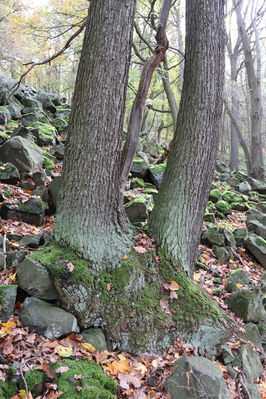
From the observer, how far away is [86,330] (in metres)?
3.03

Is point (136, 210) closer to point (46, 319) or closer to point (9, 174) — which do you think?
point (9, 174)

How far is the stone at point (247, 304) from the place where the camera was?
4293mm

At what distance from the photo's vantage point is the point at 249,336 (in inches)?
157

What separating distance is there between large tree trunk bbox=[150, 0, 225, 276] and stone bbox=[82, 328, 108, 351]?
1.39 m

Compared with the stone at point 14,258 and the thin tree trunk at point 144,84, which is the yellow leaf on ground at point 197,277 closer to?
the thin tree trunk at point 144,84

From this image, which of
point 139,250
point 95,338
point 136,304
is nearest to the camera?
point 95,338

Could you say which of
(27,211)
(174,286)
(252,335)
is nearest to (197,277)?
(252,335)

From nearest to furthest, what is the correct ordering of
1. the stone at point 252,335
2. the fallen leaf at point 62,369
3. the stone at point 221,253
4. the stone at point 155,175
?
the fallen leaf at point 62,369 < the stone at point 252,335 < the stone at point 221,253 < the stone at point 155,175

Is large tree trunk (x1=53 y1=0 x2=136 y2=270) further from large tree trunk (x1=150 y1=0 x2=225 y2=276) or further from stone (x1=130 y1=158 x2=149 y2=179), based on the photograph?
stone (x1=130 y1=158 x2=149 y2=179)

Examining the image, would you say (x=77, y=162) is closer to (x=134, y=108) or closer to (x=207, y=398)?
(x=134, y=108)

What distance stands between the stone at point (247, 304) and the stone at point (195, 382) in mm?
1760

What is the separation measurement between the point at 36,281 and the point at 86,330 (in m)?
0.77

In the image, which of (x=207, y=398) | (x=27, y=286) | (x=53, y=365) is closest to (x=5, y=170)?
(x=27, y=286)

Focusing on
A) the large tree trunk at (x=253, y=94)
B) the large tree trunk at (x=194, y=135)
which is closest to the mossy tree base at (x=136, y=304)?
the large tree trunk at (x=194, y=135)
